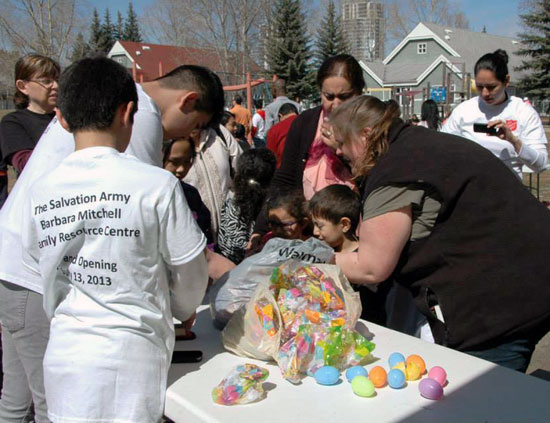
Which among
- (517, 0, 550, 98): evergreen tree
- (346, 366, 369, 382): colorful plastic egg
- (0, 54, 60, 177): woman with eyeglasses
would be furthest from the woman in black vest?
(517, 0, 550, 98): evergreen tree

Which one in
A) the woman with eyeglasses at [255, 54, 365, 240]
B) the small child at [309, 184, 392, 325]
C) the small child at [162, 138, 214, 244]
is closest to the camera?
the small child at [309, 184, 392, 325]

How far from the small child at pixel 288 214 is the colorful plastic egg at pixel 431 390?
4.96 feet

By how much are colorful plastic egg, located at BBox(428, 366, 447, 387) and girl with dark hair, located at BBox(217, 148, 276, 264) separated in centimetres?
208

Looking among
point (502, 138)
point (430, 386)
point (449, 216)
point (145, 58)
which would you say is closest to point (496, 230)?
point (449, 216)

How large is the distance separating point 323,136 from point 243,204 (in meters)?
1.00

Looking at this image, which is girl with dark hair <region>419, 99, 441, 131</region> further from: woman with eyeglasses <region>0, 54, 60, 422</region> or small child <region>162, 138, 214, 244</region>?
woman with eyeglasses <region>0, 54, 60, 422</region>

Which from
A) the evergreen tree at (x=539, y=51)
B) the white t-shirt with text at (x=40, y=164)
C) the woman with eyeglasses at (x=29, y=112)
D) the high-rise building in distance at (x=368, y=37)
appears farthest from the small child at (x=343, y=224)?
the high-rise building in distance at (x=368, y=37)

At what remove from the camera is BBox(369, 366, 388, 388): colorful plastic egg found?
152cm

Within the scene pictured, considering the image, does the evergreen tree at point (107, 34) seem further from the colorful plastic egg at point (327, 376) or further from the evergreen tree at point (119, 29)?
the colorful plastic egg at point (327, 376)

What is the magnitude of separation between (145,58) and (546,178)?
38.4m

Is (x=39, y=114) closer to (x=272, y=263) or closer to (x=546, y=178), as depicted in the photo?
(x=272, y=263)

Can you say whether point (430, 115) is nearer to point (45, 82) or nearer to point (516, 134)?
point (516, 134)

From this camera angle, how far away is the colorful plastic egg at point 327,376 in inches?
60.1

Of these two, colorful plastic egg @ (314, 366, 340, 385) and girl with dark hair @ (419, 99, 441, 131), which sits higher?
girl with dark hair @ (419, 99, 441, 131)
